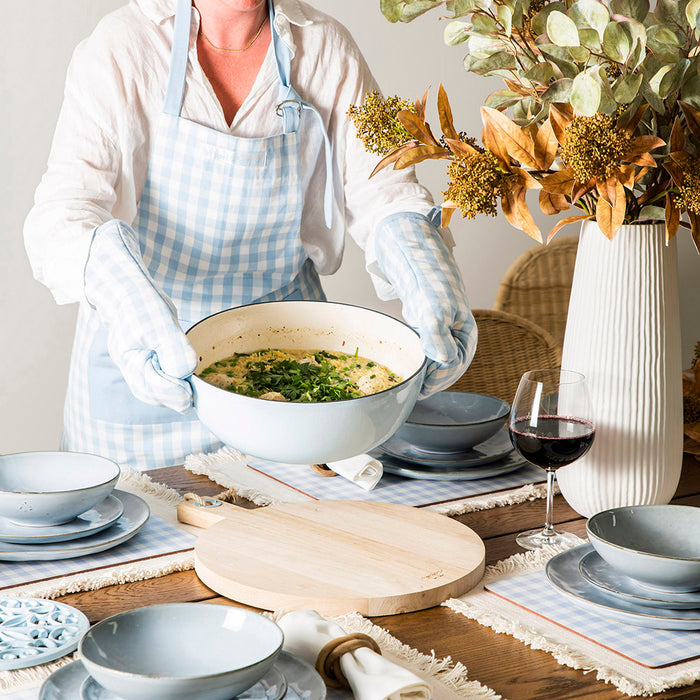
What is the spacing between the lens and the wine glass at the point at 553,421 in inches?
43.5

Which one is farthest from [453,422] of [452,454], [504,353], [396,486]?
[504,353]

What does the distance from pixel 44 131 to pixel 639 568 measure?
2.25 metres

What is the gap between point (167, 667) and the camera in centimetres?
77

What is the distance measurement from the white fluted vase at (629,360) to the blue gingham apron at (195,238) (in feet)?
2.15

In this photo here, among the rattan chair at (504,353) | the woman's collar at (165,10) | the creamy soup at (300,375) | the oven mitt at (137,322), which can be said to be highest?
the woman's collar at (165,10)

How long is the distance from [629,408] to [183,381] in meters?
0.53

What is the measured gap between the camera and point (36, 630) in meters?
0.89

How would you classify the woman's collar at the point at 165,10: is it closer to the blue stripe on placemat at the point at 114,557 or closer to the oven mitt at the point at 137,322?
the oven mitt at the point at 137,322

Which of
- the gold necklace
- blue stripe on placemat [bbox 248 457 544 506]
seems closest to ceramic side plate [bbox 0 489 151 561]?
blue stripe on placemat [bbox 248 457 544 506]

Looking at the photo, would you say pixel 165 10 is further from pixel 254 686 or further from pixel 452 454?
pixel 254 686

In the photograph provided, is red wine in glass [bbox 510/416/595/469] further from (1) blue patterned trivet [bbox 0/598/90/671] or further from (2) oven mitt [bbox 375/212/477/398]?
(1) blue patterned trivet [bbox 0/598/90/671]

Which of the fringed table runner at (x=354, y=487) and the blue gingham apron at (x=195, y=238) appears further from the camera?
the blue gingham apron at (x=195, y=238)

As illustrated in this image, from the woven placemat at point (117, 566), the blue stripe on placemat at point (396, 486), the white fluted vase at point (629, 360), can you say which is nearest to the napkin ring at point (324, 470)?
the blue stripe on placemat at point (396, 486)

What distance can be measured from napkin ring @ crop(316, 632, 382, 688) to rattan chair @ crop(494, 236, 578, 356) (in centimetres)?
224
